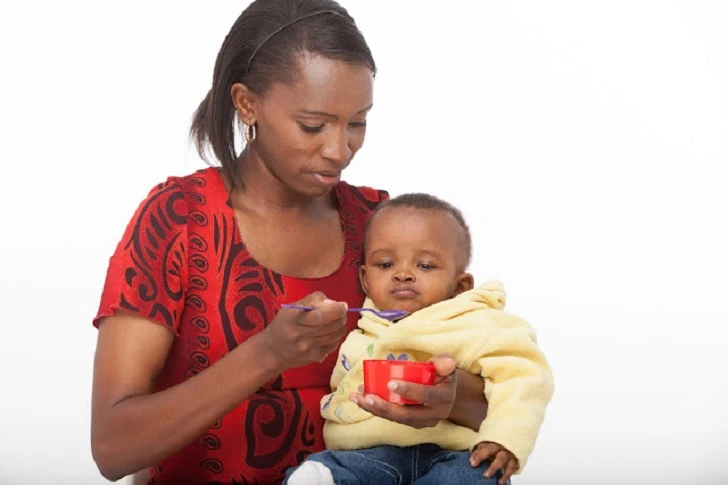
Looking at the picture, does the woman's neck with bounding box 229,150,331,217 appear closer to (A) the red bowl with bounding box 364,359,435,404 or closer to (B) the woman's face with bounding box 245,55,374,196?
(B) the woman's face with bounding box 245,55,374,196

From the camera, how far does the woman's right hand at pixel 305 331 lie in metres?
2.24

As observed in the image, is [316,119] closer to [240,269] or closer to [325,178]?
[325,178]

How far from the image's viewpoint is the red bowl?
2.27 m

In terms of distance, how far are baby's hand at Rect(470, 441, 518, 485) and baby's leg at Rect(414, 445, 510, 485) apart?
0.01 m

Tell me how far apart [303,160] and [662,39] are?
333 cm

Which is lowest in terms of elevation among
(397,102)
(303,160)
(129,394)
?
(129,394)

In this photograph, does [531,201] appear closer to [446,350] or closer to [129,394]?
[446,350]

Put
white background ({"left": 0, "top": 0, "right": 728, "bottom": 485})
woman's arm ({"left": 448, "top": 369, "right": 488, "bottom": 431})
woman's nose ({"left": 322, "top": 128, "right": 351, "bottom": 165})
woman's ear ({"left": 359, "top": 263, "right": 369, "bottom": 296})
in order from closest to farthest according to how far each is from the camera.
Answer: woman's arm ({"left": 448, "top": 369, "right": 488, "bottom": 431}) → woman's nose ({"left": 322, "top": 128, "right": 351, "bottom": 165}) → woman's ear ({"left": 359, "top": 263, "right": 369, "bottom": 296}) → white background ({"left": 0, "top": 0, "right": 728, "bottom": 485})

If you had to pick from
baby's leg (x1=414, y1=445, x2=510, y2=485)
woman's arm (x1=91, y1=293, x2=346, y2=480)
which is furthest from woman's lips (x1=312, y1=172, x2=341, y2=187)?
baby's leg (x1=414, y1=445, x2=510, y2=485)

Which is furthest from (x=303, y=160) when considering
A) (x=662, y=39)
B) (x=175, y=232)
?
(x=662, y=39)

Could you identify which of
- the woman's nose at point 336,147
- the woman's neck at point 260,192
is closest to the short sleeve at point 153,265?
the woman's neck at point 260,192

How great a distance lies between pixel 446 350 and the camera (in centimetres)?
257

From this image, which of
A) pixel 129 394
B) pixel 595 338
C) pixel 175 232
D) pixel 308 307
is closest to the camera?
pixel 308 307

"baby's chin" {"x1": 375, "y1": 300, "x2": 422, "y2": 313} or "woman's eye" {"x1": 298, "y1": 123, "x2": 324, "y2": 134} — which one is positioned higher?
"woman's eye" {"x1": 298, "y1": 123, "x2": 324, "y2": 134}
